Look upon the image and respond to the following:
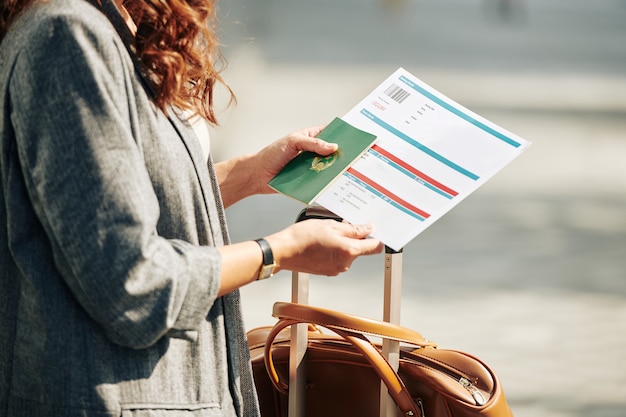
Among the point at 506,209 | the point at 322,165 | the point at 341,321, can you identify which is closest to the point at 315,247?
the point at 341,321

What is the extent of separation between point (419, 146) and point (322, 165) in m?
0.18

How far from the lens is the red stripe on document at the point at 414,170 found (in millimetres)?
1634

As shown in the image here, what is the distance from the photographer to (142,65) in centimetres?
134

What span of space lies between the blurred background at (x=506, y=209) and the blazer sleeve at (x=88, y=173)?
0.88m

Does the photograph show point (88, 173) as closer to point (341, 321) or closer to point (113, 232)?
point (113, 232)

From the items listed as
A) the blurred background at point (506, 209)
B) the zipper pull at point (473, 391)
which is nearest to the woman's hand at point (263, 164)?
the blurred background at point (506, 209)

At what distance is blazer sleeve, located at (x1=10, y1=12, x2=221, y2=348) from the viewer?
1.18 metres

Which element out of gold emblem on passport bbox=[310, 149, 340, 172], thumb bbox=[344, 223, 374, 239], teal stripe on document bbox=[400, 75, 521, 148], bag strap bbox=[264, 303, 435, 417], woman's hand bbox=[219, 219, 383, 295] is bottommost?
bag strap bbox=[264, 303, 435, 417]

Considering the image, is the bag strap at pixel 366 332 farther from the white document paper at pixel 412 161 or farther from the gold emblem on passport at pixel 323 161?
the gold emblem on passport at pixel 323 161

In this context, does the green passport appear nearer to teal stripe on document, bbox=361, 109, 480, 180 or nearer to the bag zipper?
teal stripe on document, bbox=361, 109, 480, 180

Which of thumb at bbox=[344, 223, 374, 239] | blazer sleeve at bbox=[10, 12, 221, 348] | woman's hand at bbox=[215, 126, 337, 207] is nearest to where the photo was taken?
blazer sleeve at bbox=[10, 12, 221, 348]

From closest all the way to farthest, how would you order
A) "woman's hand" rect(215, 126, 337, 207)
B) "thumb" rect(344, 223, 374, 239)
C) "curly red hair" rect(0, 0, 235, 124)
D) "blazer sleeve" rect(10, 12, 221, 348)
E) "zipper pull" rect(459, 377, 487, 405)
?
"blazer sleeve" rect(10, 12, 221, 348)
"curly red hair" rect(0, 0, 235, 124)
"thumb" rect(344, 223, 374, 239)
"zipper pull" rect(459, 377, 487, 405)
"woman's hand" rect(215, 126, 337, 207)

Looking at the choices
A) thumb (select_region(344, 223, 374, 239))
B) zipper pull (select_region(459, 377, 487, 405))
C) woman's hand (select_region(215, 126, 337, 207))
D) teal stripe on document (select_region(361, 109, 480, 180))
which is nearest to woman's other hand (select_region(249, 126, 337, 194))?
woman's hand (select_region(215, 126, 337, 207))

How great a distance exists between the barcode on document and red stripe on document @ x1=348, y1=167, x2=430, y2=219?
9.0 inches
